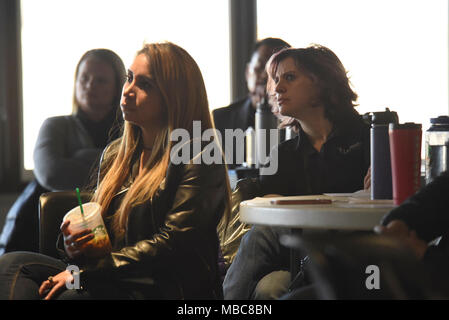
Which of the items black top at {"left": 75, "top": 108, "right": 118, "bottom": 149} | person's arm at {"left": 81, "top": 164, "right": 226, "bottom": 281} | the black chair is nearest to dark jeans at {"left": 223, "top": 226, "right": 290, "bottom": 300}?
person's arm at {"left": 81, "top": 164, "right": 226, "bottom": 281}

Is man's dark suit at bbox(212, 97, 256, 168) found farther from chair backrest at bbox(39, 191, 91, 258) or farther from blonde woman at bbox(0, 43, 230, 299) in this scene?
blonde woman at bbox(0, 43, 230, 299)

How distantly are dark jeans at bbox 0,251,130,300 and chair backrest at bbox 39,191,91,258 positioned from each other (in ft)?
1.06

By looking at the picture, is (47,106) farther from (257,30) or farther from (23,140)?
(257,30)

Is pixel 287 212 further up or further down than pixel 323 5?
further down

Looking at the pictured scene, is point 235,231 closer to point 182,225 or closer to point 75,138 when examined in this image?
point 182,225

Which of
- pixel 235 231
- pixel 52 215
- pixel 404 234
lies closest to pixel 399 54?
pixel 235 231

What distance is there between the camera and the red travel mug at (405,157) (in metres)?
1.57

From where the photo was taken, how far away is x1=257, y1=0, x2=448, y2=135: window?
4.86 meters

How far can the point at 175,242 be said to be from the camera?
5.70ft

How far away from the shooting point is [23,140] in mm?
5074

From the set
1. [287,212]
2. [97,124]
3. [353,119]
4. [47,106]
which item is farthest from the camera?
[47,106]
